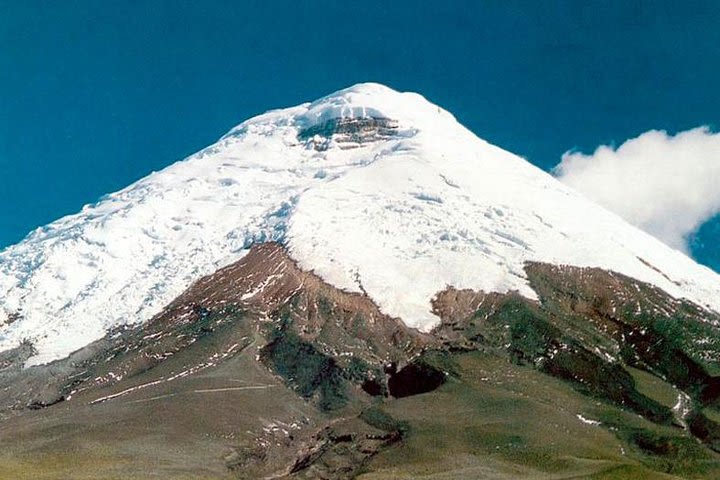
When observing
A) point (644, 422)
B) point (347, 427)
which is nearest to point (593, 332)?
point (644, 422)

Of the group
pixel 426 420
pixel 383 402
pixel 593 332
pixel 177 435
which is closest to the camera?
pixel 177 435

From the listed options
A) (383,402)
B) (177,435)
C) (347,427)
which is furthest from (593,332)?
(177,435)

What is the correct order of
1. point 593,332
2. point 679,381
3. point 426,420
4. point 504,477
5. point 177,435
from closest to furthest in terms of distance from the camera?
point 504,477, point 177,435, point 426,420, point 679,381, point 593,332

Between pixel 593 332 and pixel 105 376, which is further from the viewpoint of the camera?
pixel 593 332

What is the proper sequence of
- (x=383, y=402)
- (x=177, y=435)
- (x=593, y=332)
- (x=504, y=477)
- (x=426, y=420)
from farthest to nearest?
(x=593, y=332) → (x=383, y=402) → (x=426, y=420) → (x=177, y=435) → (x=504, y=477)

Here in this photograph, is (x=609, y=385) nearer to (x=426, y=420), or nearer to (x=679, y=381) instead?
(x=679, y=381)

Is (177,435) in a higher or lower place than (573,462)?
higher

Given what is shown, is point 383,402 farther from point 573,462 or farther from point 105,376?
point 105,376

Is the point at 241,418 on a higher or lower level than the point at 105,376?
lower

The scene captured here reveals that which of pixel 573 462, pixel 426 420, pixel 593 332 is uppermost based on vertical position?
pixel 593 332
